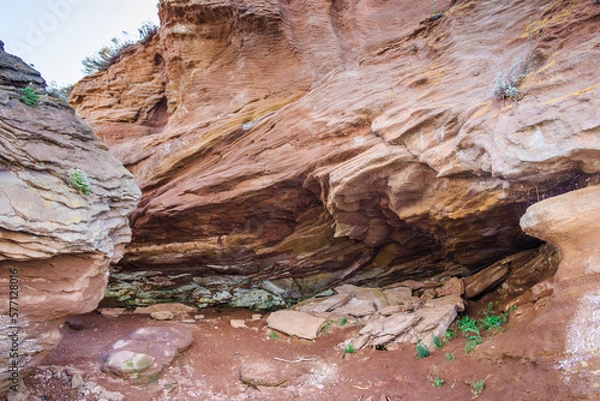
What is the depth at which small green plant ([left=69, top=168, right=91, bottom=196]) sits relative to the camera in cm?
573

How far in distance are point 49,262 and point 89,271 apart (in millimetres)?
547

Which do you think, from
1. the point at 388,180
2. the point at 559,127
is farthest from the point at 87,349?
the point at 559,127

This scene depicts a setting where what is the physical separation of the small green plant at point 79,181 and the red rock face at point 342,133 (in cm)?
284

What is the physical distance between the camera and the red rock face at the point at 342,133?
17.8 feet

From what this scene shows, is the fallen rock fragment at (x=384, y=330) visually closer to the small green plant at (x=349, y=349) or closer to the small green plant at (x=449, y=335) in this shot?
the small green plant at (x=349, y=349)

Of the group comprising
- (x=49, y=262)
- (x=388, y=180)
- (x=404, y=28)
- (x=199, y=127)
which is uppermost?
(x=404, y=28)

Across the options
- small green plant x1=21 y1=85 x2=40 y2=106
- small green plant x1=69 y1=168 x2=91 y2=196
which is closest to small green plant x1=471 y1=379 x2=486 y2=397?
small green plant x1=69 y1=168 x2=91 y2=196

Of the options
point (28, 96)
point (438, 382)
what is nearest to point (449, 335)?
point (438, 382)

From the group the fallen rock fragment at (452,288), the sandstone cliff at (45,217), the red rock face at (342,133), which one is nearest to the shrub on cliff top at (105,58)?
the red rock face at (342,133)

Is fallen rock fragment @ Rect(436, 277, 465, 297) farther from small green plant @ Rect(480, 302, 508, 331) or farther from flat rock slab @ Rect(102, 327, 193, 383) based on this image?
flat rock slab @ Rect(102, 327, 193, 383)

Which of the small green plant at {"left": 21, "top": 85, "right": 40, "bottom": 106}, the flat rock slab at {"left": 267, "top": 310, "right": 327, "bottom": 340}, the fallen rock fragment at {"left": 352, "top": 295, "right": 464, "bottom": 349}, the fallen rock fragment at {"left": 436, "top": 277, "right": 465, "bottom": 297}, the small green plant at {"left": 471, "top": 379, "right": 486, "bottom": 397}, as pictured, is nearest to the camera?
the small green plant at {"left": 471, "top": 379, "right": 486, "bottom": 397}

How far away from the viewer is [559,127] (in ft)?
15.7

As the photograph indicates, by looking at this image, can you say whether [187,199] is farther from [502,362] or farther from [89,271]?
[502,362]

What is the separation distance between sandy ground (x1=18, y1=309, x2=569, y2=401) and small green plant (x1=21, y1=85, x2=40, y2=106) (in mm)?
4481
